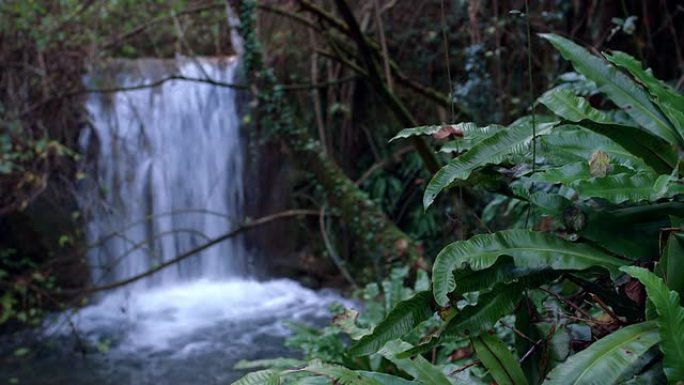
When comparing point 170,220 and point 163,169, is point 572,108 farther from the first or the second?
point 170,220

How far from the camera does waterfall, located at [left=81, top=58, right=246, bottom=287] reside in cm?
736

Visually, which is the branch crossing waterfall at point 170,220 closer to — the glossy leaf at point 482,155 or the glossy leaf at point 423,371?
the glossy leaf at point 423,371

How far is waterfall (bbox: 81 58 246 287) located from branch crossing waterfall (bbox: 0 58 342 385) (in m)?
0.01

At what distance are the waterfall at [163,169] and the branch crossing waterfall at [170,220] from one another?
12mm

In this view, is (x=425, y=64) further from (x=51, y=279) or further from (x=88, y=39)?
(x=51, y=279)

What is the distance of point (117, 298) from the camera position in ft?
23.5

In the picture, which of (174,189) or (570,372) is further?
(174,189)

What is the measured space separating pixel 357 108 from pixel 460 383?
20.3 ft

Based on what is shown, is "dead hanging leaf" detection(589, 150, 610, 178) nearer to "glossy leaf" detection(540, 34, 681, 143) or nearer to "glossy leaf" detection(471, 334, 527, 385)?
"glossy leaf" detection(540, 34, 681, 143)

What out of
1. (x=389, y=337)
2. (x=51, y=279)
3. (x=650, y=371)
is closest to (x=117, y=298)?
(x=51, y=279)

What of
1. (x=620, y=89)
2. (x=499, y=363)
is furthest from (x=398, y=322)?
(x=620, y=89)

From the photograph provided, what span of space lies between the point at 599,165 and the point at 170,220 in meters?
6.85

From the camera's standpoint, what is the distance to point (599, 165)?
1.51 metres

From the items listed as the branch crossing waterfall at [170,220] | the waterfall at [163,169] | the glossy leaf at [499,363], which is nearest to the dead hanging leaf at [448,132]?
the glossy leaf at [499,363]
